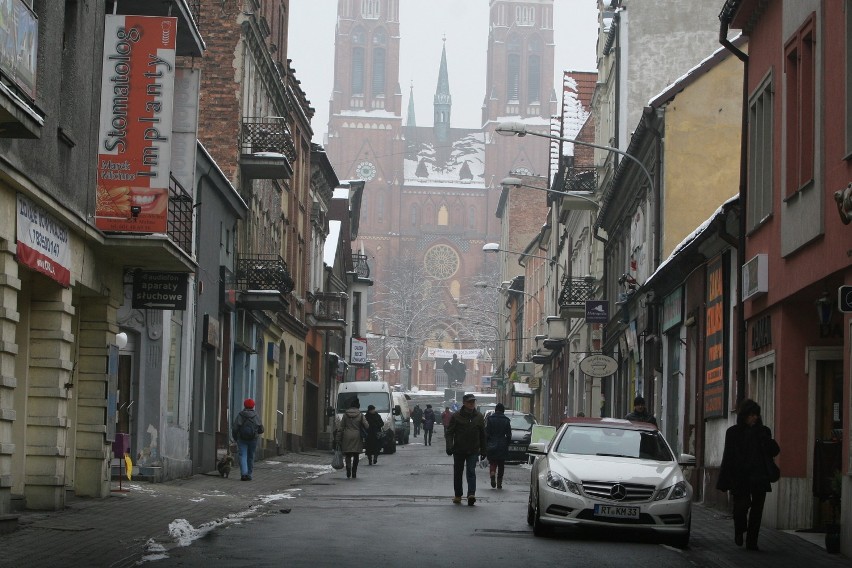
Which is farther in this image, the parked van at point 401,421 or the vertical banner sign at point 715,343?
the parked van at point 401,421

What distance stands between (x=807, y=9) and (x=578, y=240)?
3631 centimetres

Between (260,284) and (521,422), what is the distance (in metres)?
9.61

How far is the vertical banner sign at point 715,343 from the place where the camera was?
76.0 ft

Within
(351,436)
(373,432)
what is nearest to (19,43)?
(351,436)

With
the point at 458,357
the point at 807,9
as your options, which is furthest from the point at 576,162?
the point at 458,357

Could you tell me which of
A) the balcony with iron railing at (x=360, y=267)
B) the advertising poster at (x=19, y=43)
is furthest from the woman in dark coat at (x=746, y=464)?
the balcony with iron railing at (x=360, y=267)

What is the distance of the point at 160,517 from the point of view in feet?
57.4

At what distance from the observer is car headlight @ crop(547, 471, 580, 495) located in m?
16.1

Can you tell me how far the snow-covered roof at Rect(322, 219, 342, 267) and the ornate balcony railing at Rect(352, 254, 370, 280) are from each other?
8322 mm

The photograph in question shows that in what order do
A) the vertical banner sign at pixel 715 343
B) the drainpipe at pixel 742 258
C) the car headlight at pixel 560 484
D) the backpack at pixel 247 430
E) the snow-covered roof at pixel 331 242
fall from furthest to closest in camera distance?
the snow-covered roof at pixel 331 242 → the backpack at pixel 247 430 → the vertical banner sign at pixel 715 343 → the drainpipe at pixel 742 258 → the car headlight at pixel 560 484

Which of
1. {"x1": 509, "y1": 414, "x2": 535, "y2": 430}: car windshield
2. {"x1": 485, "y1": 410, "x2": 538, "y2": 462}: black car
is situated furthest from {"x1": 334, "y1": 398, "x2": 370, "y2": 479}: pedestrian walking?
{"x1": 509, "y1": 414, "x2": 535, "y2": 430}: car windshield

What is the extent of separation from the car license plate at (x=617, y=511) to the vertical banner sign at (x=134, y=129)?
21.6ft

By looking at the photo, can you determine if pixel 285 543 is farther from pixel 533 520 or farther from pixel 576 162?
pixel 576 162

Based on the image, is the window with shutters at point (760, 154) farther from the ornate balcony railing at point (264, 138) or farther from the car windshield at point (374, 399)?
the car windshield at point (374, 399)
